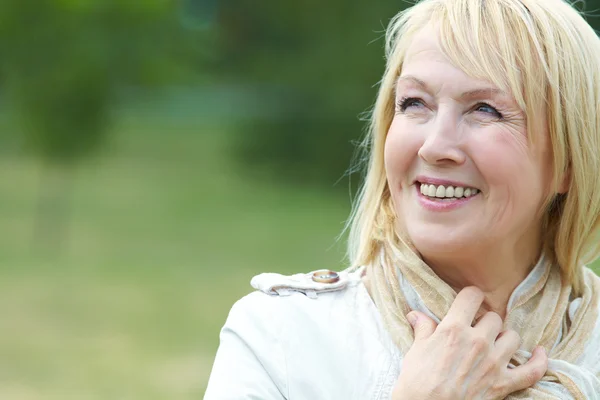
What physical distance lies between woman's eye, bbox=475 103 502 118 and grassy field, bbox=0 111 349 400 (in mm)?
6913

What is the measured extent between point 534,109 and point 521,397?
624 millimetres

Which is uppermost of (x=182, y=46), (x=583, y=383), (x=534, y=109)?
(x=534, y=109)

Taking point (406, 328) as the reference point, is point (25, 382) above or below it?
below

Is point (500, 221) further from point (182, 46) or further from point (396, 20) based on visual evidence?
point (182, 46)

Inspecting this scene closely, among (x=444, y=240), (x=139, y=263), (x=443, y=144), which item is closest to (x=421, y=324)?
(x=444, y=240)

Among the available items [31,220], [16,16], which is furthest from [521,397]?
[31,220]

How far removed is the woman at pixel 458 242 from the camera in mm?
2396

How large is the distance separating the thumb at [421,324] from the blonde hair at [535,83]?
0.13 meters

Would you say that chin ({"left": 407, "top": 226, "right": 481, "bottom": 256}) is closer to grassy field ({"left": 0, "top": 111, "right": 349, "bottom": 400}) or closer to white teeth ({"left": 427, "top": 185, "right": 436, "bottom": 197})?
white teeth ({"left": 427, "top": 185, "right": 436, "bottom": 197})

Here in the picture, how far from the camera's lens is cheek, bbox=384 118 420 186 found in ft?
8.00

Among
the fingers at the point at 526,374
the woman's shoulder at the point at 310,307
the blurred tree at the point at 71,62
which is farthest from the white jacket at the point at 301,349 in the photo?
the blurred tree at the point at 71,62

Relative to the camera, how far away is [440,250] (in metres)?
2.45

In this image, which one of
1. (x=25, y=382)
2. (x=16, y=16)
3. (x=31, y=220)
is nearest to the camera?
(x=25, y=382)

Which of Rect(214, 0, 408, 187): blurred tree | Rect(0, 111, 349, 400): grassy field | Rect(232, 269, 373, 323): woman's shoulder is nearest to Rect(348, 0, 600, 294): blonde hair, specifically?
Rect(232, 269, 373, 323): woman's shoulder
